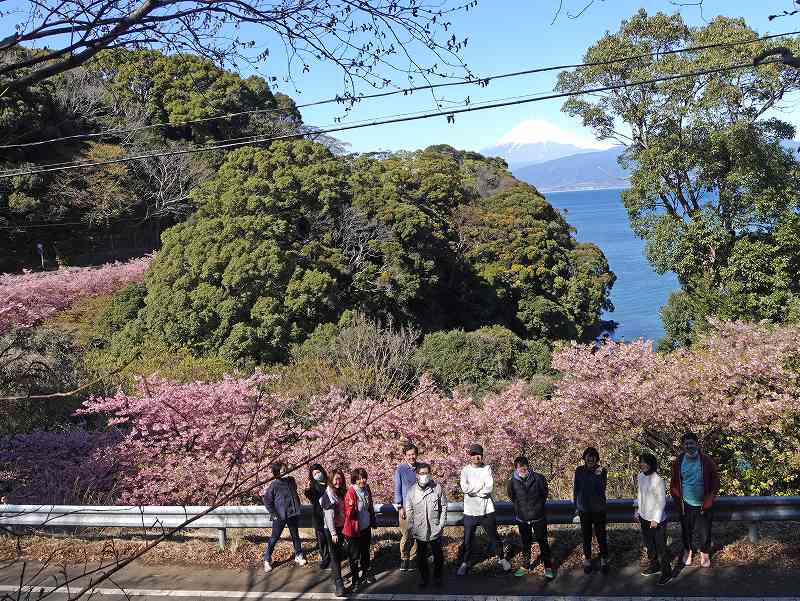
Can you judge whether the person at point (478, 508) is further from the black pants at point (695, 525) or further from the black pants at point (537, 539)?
the black pants at point (695, 525)

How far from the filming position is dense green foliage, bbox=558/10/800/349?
63.5 ft

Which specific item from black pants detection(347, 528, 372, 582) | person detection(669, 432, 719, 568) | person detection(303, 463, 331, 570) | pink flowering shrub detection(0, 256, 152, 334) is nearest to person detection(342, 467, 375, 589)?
black pants detection(347, 528, 372, 582)

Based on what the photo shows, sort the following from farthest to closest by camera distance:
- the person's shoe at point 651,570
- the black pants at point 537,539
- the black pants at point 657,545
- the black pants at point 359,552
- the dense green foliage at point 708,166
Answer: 1. the dense green foliage at point 708,166
2. the black pants at point 359,552
3. the black pants at point 537,539
4. the person's shoe at point 651,570
5. the black pants at point 657,545

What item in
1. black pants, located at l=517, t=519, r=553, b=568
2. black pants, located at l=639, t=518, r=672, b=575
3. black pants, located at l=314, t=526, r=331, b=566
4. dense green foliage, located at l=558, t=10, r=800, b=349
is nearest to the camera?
black pants, located at l=639, t=518, r=672, b=575

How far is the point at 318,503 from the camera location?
258 inches

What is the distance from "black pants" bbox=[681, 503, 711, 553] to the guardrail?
0.24m

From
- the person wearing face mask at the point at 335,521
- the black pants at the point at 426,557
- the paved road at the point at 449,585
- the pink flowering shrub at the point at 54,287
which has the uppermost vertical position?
the pink flowering shrub at the point at 54,287

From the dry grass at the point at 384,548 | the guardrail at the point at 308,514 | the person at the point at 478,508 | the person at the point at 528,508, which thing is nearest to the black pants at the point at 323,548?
the dry grass at the point at 384,548

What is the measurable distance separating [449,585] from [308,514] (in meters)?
1.68

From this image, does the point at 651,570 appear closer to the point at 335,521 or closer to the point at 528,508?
the point at 528,508

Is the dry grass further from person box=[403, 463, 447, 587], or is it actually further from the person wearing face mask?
the person wearing face mask

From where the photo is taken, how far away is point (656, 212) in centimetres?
2172

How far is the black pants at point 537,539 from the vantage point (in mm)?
6348

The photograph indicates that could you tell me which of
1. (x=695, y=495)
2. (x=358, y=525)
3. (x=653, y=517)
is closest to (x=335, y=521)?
(x=358, y=525)
